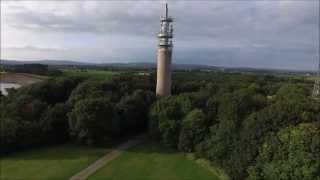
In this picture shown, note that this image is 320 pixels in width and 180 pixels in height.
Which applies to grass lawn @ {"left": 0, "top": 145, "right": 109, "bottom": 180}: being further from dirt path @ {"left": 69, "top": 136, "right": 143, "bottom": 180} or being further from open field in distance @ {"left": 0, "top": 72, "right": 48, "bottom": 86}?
open field in distance @ {"left": 0, "top": 72, "right": 48, "bottom": 86}

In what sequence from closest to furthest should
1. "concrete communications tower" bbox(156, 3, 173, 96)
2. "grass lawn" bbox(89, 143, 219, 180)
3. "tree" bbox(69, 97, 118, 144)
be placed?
1. "grass lawn" bbox(89, 143, 219, 180)
2. "tree" bbox(69, 97, 118, 144)
3. "concrete communications tower" bbox(156, 3, 173, 96)

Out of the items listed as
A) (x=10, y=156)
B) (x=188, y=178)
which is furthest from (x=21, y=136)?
(x=188, y=178)

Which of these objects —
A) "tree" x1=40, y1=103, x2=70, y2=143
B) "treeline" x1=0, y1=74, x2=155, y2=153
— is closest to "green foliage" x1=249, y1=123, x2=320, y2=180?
"treeline" x1=0, y1=74, x2=155, y2=153

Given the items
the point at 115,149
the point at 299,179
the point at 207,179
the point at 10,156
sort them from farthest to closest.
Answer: the point at 115,149 < the point at 10,156 < the point at 207,179 < the point at 299,179

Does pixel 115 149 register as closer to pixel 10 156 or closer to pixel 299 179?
pixel 10 156

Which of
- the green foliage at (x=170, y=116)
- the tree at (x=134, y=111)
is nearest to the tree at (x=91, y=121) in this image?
the tree at (x=134, y=111)
